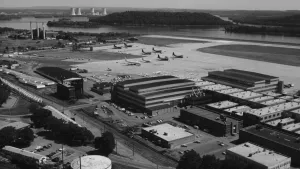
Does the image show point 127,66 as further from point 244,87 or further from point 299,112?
point 299,112

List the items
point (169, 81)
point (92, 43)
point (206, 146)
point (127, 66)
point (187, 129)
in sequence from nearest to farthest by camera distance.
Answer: point (206, 146) < point (187, 129) < point (169, 81) < point (127, 66) < point (92, 43)

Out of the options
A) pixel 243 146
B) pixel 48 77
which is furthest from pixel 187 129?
pixel 48 77

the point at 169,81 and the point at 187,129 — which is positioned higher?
the point at 169,81

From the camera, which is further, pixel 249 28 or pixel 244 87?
pixel 249 28

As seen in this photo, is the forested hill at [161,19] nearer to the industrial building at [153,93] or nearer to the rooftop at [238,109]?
the industrial building at [153,93]

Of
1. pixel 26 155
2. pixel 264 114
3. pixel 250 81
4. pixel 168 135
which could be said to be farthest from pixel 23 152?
pixel 250 81

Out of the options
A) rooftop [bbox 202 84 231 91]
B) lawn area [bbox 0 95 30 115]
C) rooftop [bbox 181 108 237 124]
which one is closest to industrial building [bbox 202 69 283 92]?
rooftop [bbox 202 84 231 91]
